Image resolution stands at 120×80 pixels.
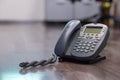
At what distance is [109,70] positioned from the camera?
2.89 feet

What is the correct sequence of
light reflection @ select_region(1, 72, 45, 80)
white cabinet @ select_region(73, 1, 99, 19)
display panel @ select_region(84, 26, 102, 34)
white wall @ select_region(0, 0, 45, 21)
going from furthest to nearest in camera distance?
white wall @ select_region(0, 0, 45, 21) < white cabinet @ select_region(73, 1, 99, 19) < display panel @ select_region(84, 26, 102, 34) < light reflection @ select_region(1, 72, 45, 80)

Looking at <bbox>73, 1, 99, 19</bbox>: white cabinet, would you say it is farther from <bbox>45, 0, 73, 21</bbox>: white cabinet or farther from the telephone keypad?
the telephone keypad

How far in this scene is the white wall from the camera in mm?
3936

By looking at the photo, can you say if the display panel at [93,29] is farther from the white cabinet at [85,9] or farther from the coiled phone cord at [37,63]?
the white cabinet at [85,9]

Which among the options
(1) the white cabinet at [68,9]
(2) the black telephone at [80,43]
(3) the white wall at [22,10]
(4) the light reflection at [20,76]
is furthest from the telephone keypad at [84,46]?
(3) the white wall at [22,10]

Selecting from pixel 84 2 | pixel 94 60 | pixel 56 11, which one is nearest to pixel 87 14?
pixel 84 2

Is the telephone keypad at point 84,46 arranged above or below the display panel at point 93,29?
below

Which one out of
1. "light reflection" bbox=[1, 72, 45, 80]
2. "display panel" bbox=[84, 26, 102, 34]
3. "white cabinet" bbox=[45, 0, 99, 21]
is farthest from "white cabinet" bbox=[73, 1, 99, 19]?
"light reflection" bbox=[1, 72, 45, 80]

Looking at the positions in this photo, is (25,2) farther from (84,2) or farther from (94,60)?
(94,60)

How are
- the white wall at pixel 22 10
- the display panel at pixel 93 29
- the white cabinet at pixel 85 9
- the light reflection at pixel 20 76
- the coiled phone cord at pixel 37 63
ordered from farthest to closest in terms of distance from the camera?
the white wall at pixel 22 10
the white cabinet at pixel 85 9
the display panel at pixel 93 29
the coiled phone cord at pixel 37 63
the light reflection at pixel 20 76

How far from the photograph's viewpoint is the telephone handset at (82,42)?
945 mm

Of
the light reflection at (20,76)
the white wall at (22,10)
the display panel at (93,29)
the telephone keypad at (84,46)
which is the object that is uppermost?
the display panel at (93,29)

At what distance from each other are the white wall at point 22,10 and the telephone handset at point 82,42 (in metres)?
2.98

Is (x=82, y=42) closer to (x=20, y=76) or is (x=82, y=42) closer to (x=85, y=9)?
(x=20, y=76)
